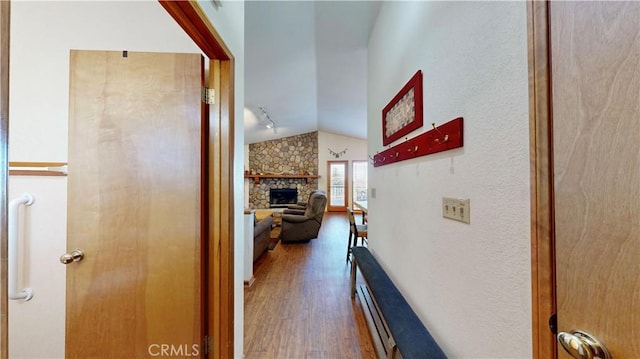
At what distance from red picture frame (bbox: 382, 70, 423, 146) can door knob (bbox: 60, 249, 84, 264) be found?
6.43 feet

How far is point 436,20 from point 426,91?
1.20 feet

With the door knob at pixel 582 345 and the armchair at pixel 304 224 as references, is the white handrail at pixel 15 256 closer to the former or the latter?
the door knob at pixel 582 345

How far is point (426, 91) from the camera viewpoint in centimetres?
143

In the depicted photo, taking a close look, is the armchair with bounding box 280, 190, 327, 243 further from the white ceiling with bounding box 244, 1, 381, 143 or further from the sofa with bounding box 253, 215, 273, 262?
the white ceiling with bounding box 244, 1, 381, 143

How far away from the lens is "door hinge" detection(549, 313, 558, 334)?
656mm

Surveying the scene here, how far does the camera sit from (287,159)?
9.72 meters

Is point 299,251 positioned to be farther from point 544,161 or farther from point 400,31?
point 544,161

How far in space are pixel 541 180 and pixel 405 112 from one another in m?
1.13

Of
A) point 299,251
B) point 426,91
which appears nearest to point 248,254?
point 299,251

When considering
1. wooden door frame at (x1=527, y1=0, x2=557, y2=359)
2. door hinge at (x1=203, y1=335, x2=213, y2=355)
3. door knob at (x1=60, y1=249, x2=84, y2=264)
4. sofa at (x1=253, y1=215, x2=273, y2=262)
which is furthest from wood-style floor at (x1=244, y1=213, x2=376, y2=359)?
wooden door frame at (x1=527, y1=0, x2=557, y2=359)

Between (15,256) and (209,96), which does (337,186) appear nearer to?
(209,96)

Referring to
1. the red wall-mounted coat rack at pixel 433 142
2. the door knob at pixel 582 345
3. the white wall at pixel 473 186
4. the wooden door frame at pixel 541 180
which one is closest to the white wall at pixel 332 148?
the red wall-mounted coat rack at pixel 433 142

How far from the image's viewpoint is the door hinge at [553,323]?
0.66 metres

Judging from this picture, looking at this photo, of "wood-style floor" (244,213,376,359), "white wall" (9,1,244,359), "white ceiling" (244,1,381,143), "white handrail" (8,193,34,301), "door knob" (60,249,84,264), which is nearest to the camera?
"white handrail" (8,193,34,301)
